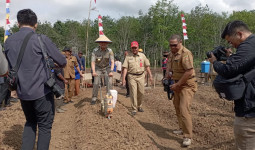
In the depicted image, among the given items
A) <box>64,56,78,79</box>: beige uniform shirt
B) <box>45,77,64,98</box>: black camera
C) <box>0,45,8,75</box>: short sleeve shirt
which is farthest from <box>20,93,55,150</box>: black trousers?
Answer: <box>64,56,78,79</box>: beige uniform shirt

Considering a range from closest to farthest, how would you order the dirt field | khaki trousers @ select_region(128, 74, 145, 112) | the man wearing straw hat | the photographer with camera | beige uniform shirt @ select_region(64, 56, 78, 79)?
1. the photographer with camera
2. the dirt field
3. khaki trousers @ select_region(128, 74, 145, 112)
4. the man wearing straw hat
5. beige uniform shirt @ select_region(64, 56, 78, 79)

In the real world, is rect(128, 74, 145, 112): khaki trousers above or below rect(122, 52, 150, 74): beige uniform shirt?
below

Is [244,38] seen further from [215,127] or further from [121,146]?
[215,127]

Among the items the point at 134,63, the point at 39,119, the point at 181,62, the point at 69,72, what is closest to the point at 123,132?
the point at 181,62

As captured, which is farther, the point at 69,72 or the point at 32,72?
the point at 69,72

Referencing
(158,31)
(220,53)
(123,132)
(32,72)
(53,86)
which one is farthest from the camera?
(158,31)

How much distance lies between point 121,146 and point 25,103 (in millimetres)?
1825

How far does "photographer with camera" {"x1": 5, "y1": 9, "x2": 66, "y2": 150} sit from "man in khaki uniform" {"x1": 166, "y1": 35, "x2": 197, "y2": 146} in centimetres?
236

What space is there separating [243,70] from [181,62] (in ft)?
6.96

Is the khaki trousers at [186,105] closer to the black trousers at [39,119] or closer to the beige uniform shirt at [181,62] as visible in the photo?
the beige uniform shirt at [181,62]

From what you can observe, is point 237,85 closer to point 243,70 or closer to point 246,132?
point 243,70

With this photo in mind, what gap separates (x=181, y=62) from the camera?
434cm

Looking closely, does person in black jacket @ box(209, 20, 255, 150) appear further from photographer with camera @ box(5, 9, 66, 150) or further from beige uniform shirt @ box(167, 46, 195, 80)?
photographer with camera @ box(5, 9, 66, 150)

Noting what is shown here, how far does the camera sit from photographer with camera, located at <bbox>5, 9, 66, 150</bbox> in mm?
2775
